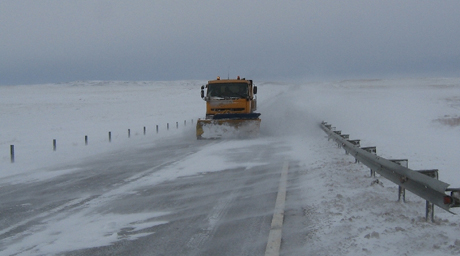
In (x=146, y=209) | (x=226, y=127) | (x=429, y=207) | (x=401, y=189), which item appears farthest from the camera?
(x=226, y=127)

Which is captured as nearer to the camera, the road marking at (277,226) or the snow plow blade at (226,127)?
the road marking at (277,226)

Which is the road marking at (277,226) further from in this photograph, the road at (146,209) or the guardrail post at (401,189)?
the guardrail post at (401,189)

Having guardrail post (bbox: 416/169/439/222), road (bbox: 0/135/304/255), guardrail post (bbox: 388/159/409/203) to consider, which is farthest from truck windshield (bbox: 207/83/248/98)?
guardrail post (bbox: 416/169/439/222)

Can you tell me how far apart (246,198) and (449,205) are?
326 cm

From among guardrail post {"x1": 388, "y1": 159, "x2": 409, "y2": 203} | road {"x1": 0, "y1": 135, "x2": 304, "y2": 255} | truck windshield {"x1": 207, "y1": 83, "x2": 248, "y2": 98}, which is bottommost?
road {"x1": 0, "y1": 135, "x2": 304, "y2": 255}

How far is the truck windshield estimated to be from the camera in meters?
19.5

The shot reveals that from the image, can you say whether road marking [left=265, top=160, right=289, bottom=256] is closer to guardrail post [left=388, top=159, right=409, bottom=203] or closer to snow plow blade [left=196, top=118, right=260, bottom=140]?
guardrail post [left=388, top=159, right=409, bottom=203]

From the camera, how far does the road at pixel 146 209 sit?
4.86 metres

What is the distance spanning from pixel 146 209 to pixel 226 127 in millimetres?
12228

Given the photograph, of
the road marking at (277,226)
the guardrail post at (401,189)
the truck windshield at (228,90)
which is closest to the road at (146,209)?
the road marking at (277,226)

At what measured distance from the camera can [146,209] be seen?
6523 mm

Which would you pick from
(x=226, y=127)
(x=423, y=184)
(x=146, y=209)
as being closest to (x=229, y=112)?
(x=226, y=127)

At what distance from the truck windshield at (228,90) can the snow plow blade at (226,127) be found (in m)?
1.47

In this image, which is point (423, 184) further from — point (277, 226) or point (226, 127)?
point (226, 127)
